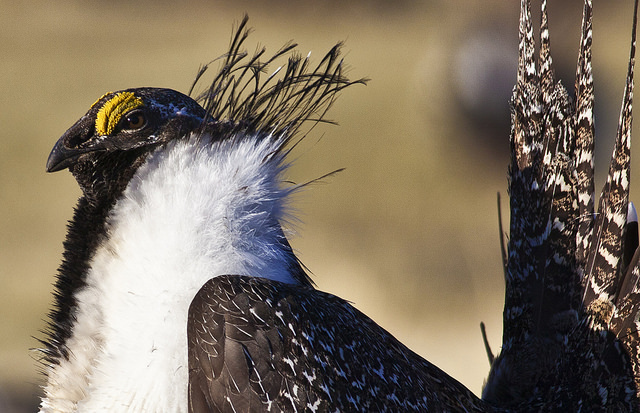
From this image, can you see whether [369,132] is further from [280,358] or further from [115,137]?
[280,358]

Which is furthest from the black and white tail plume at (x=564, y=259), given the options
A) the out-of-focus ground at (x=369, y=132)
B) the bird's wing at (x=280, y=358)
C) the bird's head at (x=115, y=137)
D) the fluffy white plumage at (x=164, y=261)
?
the out-of-focus ground at (x=369, y=132)

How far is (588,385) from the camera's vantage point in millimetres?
2725

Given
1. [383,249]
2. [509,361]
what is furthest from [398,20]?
[509,361]

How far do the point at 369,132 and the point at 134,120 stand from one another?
749cm

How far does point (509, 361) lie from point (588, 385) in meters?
0.32

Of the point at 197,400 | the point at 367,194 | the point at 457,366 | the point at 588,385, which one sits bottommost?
the point at 197,400

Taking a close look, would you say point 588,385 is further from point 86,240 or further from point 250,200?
point 86,240

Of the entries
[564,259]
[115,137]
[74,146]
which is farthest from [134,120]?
[564,259]

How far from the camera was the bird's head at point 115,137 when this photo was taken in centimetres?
235

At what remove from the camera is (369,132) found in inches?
382

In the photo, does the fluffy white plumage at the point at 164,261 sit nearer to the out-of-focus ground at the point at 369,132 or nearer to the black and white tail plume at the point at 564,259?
the black and white tail plume at the point at 564,259

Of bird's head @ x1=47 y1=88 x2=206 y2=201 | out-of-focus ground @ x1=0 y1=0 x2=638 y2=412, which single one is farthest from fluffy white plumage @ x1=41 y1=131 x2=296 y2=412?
out-of-focus ground @ x1=0 y1=0 x2=638 y2=412

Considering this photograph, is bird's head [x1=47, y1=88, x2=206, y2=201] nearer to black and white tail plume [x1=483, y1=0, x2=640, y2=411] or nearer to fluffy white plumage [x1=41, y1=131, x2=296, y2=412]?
fluffy white plumage [x1=41, y1=131, x2=296, y2=412]

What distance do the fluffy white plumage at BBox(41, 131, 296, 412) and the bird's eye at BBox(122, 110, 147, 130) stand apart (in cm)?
11
